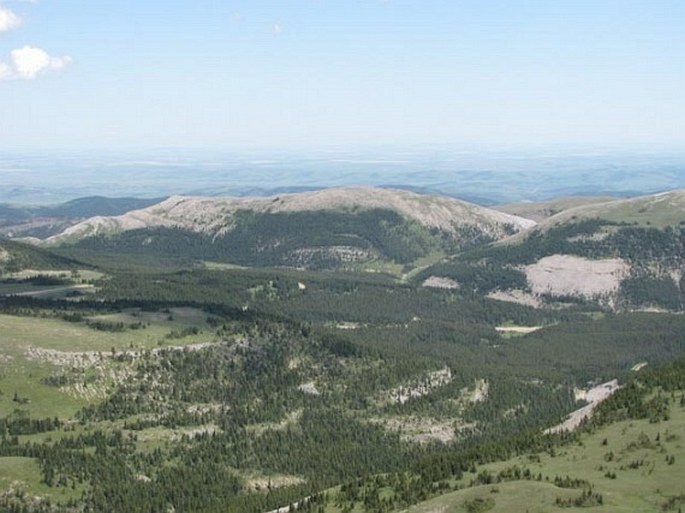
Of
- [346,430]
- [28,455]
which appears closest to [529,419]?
[346,430]

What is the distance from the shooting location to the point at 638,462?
110m

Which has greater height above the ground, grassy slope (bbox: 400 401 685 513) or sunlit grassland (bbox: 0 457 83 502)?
grassy slope (bbox: 400 401 685 513)

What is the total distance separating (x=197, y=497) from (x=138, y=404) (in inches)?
1777

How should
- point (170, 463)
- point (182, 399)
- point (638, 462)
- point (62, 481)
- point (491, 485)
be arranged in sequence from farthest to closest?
point (182, 399), point (170, 463), point (62, 481), point (638, 462), point (491, 485)

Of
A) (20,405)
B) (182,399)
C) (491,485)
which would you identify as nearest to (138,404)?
(182,399)

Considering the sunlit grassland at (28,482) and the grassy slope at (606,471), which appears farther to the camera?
the sunlit grassland at (28,482)

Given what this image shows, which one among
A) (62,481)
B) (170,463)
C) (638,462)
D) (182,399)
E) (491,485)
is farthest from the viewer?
(182,399)

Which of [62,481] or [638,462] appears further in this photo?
[62,481]

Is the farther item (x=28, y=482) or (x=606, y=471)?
(x=28, y=482)

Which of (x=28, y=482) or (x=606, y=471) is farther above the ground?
(x=606, y=471)

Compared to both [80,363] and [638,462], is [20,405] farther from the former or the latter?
[638,462]

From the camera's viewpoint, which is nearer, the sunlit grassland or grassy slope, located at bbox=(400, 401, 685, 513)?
grassy slope, located at bbox=(400, 401, 685, 513)

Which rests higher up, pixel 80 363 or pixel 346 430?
pixel 80 363

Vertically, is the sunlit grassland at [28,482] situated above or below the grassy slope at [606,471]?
below
